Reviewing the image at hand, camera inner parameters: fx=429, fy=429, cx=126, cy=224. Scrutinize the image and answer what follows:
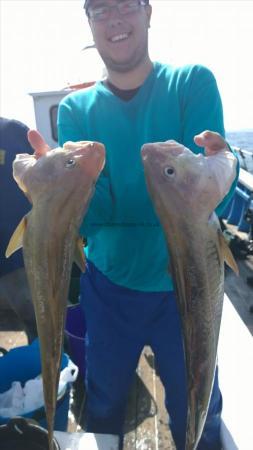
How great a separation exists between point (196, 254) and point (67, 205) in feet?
1.75

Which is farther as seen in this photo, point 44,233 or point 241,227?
point 241,227

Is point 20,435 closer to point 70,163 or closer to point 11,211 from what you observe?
point 70,163

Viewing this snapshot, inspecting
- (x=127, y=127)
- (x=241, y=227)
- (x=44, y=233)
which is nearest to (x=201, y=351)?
(x=44, y=233)

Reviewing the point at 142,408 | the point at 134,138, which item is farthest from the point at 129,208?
the point at 142,408

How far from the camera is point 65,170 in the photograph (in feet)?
5.62

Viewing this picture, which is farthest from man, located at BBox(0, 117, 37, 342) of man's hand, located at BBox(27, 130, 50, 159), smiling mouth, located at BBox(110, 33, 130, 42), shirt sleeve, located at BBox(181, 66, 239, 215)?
man's hand, located at BBox(27, 130, 50, 159)

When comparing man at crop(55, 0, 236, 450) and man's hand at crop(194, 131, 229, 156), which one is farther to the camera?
man at crop(55, 0, 236, 450)

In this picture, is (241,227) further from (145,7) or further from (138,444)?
(145,7)

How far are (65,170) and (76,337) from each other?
2754 millimetres

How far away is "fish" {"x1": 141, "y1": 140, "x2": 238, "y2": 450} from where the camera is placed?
1.62m

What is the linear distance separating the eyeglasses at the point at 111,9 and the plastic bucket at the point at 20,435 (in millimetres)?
2392

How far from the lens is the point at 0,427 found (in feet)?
8.56

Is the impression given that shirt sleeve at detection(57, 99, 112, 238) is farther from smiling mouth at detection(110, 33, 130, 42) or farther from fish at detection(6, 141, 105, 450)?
fish at detection(6, 141, 105, 450)

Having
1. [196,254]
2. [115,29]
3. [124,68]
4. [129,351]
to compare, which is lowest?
[129,351]
